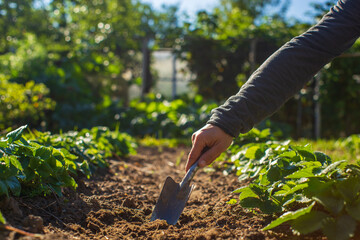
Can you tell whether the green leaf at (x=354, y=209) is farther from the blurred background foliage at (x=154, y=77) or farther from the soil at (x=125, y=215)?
the blurred background foliage at (x=154, y=77)

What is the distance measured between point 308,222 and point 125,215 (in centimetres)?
104

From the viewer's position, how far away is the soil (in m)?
1.65

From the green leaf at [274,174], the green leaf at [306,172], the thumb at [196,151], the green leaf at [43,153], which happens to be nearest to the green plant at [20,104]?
the green leaf at [43,153]

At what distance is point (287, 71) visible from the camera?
1.64m

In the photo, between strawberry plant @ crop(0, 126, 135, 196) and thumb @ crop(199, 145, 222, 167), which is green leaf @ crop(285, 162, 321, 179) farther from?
strawberry plant @ crop(0, 126, 135, 196)

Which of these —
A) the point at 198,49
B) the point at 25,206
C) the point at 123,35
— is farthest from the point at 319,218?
the point at 123,35

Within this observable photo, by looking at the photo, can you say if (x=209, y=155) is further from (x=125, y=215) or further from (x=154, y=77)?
(x=154, y=77)

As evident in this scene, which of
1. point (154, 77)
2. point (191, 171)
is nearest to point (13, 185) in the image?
point (191, 171)

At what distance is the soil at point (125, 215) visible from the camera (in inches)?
64.9

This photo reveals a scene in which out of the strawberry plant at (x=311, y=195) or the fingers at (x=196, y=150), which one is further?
the fingers at (x=196, y=150)

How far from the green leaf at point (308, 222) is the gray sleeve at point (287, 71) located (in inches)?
17.0

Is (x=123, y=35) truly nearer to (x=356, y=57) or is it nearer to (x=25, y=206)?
(x=356, y=57)

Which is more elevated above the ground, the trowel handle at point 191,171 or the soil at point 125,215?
the trowel handle at point 191,171

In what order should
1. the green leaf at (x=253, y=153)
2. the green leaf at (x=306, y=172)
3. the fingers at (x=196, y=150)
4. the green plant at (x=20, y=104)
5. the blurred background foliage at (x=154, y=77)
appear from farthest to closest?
the blurred background foliage at (x=154, y=77) → the green plant at (x=20, y=104) → the green leaf at (x=253, y=153) → the fingers at (x=196, y=150) → the green leaf at (x=306, y=172)
